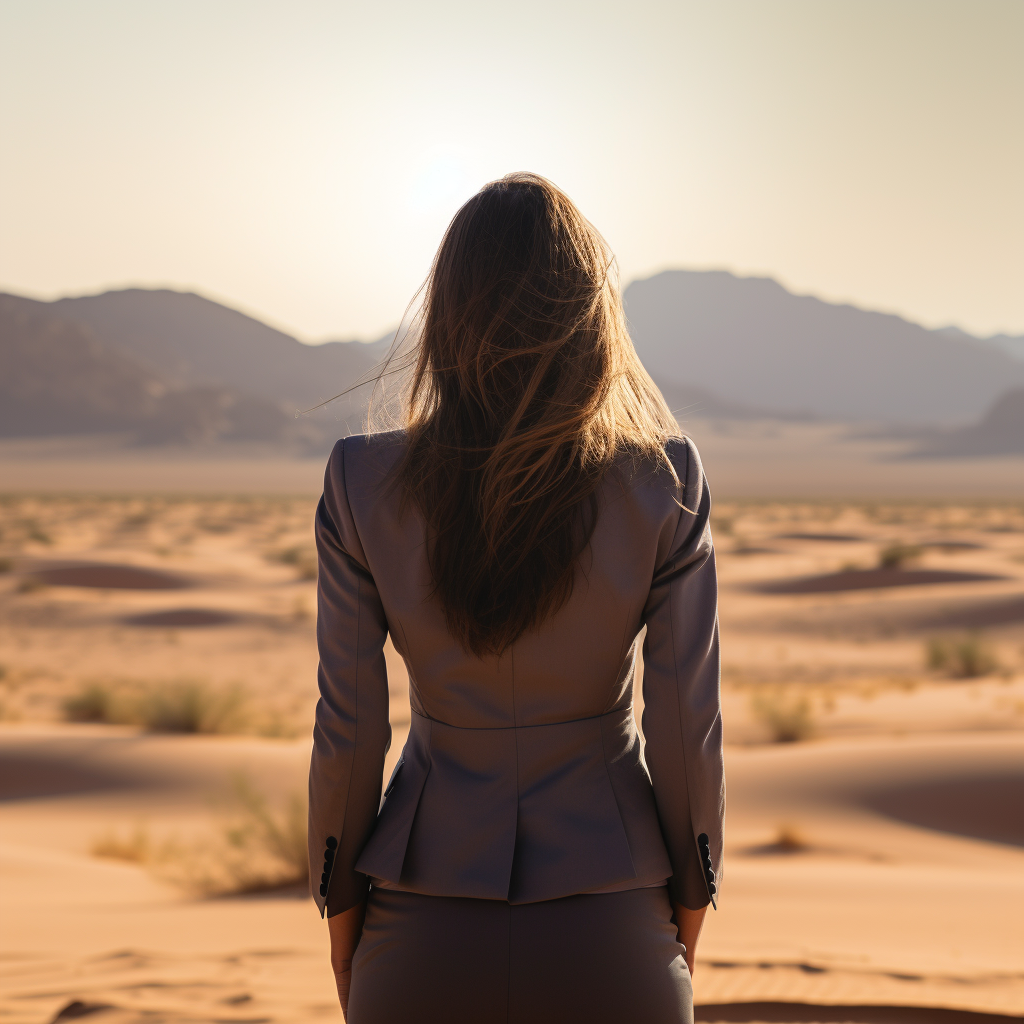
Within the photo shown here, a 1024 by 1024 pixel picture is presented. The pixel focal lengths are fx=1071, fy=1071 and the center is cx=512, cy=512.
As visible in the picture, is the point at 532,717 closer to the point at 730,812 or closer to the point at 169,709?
the point at 730,812

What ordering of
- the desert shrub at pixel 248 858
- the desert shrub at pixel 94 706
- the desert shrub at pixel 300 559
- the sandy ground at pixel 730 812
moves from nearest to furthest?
1. the sandy ground at pixel 730 812
2. the desert shrub at pixel 248 858
3. the desert shrub at pixel 94 706
4. the desert shrub at pixel 300 559

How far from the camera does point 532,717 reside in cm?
165

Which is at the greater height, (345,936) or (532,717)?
(532,717)

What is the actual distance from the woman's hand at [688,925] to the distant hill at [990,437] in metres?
116

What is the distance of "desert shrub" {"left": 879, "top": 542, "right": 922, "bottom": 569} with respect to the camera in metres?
22.2

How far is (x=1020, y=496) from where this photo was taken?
69812 mm

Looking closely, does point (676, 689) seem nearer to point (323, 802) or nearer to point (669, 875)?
point (669, 875)

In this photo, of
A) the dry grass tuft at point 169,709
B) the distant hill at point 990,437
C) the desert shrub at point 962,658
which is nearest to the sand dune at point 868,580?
the desert shrub at point 962,658

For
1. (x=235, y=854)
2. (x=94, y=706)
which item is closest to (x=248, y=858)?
(x=235, y=854)

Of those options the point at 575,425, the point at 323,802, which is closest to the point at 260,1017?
the point at 323,802

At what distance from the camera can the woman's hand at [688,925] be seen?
1.75 metres

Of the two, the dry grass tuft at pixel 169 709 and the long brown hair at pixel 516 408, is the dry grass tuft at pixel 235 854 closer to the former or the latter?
the dry grass tuft at pixel 169 709

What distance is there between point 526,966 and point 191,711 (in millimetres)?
9259

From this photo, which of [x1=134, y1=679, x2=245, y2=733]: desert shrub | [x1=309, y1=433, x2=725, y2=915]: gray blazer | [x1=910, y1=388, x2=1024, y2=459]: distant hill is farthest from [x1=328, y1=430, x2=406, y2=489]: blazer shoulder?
[x1=910, y1=388, x2=1024, y2=459]: distant hill
